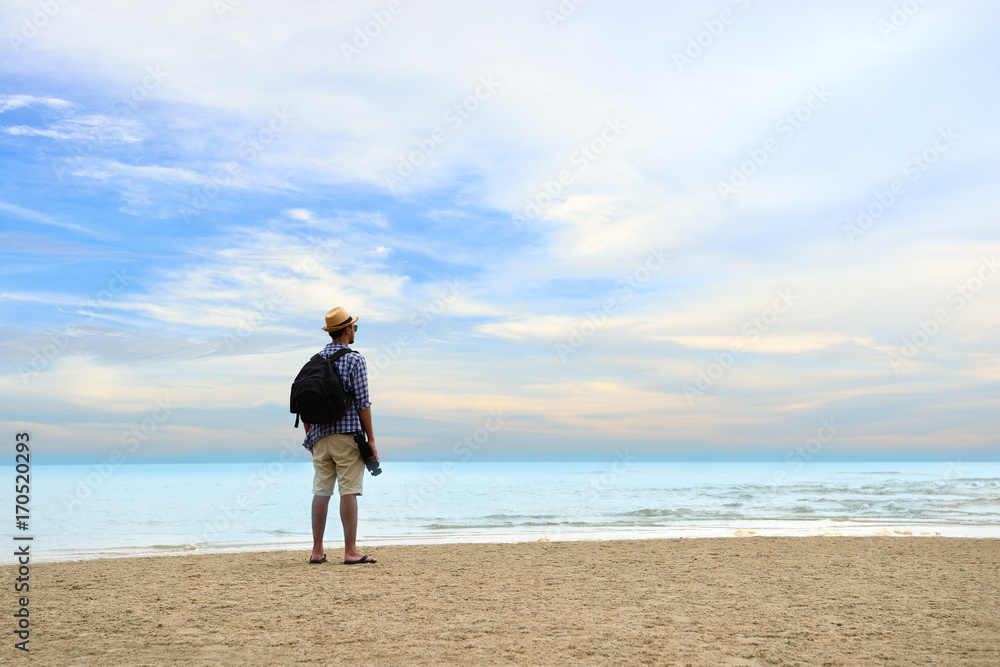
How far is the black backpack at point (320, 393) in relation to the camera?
5.41 m

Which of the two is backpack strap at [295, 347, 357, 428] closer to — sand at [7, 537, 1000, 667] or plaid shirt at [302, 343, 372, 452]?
plaid shirt at [302, 343, 372, 452]

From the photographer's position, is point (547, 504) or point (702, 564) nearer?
point (702, 564)

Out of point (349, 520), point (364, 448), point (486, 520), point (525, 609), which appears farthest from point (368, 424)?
point (486, 520)

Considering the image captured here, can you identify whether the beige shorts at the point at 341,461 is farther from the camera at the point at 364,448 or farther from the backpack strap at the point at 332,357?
the backpack strap at the point at 332,357

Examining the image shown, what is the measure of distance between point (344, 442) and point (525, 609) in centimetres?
203

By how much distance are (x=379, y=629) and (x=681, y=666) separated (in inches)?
58.3

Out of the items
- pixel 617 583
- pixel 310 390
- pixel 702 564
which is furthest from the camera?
pixel 702 564

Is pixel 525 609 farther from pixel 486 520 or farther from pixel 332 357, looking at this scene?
pixel 486 520

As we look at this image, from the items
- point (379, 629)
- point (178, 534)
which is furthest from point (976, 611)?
point (178, 534)

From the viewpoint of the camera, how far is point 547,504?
15938 millimetres

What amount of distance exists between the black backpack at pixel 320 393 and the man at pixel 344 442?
69 millimetres

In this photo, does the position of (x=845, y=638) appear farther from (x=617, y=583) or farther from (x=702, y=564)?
(x=702, y=564)

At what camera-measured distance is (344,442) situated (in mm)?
5555

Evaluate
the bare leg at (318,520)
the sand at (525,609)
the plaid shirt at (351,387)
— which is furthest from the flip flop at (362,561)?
the plaid shirt at (351,387)
